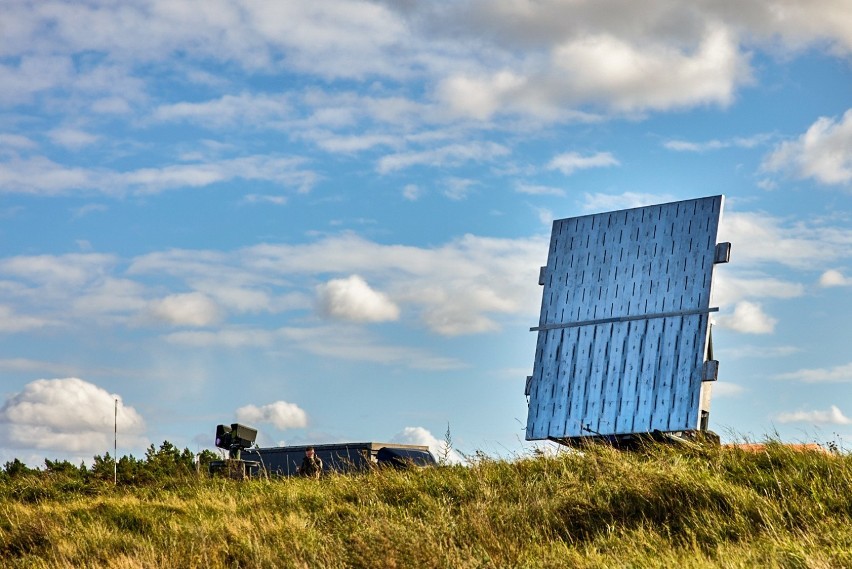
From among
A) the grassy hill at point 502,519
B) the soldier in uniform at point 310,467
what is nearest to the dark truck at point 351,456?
the soldier in uniform at point 310,467

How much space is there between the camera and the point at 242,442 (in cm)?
2048

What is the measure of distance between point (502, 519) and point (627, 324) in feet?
35.4

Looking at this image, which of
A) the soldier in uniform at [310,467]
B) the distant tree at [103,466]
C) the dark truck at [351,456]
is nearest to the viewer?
the dark truck at [351,456]

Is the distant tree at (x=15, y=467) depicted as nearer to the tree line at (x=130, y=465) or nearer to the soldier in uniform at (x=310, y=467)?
the tree line at (x=130, y=465)

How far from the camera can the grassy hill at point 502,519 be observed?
9609 millimetres

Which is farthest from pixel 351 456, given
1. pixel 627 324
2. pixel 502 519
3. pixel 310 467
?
pixel 502 519

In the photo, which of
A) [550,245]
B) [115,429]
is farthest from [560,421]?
[115,429]

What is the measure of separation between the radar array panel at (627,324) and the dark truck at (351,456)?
2.80 m

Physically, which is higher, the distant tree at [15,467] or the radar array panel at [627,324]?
the radar array panel at [627,324]

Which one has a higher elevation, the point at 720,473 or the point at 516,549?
the point at 720,473

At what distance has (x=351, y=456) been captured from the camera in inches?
973

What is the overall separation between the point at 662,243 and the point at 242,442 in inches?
360

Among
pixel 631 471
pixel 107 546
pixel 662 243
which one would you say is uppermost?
pixel 662 243

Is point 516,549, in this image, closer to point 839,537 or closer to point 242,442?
point 839,537
